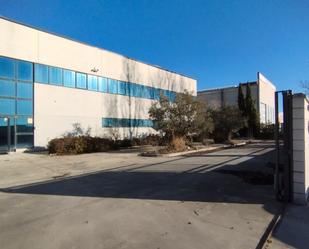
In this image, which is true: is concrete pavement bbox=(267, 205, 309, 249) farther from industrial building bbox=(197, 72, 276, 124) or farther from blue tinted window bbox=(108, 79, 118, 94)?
industrial building bbox=(197, 72, 276, 124)

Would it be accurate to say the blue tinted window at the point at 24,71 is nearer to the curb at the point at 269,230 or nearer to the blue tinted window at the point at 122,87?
the blue tinted window at the point at 122,87

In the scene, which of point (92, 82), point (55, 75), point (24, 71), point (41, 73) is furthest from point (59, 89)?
point (92, 82)

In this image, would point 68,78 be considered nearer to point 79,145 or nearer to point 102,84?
point 102,84

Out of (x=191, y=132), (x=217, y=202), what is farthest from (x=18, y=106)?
(x=217, y=202)

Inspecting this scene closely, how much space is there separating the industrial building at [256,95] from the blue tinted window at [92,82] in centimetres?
2405

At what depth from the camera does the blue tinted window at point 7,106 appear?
770 inches

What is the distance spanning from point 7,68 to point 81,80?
6162mm

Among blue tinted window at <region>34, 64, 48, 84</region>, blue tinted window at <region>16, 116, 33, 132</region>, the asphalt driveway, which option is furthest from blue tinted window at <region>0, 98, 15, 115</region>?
the asphalt driveway

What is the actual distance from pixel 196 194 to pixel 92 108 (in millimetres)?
19294

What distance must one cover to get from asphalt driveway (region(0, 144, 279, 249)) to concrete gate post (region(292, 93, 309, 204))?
2.07 ft

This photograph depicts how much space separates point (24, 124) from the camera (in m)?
20.7

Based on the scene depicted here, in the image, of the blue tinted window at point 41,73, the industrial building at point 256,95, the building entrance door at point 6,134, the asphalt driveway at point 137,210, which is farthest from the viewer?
the industrial building at point 256,95

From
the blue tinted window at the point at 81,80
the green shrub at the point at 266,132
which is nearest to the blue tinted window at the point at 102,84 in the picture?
the blue tinted window at the point at 81,80

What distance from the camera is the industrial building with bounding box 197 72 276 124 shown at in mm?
48344
